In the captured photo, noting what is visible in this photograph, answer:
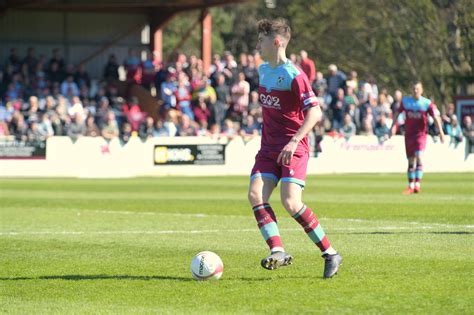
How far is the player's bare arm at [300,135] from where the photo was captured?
30.2 ft

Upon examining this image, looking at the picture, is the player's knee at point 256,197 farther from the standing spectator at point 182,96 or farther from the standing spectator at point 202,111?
the standing spectator at point 182,96

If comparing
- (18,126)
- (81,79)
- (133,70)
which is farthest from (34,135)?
(133,70)

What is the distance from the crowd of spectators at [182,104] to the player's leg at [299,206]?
77.6 feet

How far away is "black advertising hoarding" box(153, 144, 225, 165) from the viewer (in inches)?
1283

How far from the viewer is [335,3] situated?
69.7 m

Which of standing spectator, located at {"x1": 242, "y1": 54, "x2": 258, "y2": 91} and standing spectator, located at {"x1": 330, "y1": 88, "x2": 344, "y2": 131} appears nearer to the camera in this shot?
standing spectator, located at {"x1": 330, "y1": 88, "x2": 344, "y2": 131}

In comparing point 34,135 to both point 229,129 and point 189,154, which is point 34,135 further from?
point 229,129

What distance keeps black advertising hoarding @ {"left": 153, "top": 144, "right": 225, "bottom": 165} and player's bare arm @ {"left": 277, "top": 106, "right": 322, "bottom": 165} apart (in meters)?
23.4

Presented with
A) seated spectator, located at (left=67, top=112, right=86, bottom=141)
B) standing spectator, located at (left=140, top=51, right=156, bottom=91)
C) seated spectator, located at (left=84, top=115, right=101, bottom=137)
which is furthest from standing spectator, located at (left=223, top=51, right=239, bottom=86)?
seated spectator, located at (left=67, top=112, right=86, bottom=141)

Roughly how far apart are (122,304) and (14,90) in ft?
95.2

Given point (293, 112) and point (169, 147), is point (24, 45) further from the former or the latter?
point (293, 112)

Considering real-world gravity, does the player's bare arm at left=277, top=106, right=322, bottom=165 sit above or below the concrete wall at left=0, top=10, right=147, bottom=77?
below

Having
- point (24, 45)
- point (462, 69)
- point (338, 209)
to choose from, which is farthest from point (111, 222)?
point (462, 69)

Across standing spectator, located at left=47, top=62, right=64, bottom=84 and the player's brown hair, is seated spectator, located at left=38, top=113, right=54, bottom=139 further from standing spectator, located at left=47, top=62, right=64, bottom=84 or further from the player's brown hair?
the player's brown hair
